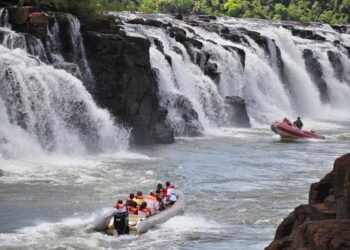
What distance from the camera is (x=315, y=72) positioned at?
202 feet

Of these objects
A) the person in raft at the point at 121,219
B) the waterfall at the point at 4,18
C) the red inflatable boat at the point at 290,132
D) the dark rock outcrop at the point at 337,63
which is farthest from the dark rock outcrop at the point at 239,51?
the person in raft at the point at 121,219

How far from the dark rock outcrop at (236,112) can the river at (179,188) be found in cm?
598

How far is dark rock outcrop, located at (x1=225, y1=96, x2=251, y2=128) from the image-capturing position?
149ft

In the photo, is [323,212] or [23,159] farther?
[23,159]

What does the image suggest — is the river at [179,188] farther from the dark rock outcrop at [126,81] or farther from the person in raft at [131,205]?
the dark rock outcrop at [126,81]

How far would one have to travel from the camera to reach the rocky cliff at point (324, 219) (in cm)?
977

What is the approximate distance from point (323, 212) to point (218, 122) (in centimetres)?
3348

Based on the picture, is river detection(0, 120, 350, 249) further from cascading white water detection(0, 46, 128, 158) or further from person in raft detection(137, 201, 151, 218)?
cascading white water detection(0, 46, 128, 158)

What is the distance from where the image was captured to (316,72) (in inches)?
2427

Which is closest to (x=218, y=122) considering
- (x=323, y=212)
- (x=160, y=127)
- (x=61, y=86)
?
(x=160, y=127)

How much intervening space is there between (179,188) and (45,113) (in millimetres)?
8408

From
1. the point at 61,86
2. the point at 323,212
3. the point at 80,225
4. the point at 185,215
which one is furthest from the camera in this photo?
the point at 61,86

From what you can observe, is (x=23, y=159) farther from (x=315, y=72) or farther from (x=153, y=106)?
(x=315, y=72)

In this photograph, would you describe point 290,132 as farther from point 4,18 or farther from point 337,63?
point 337,63
